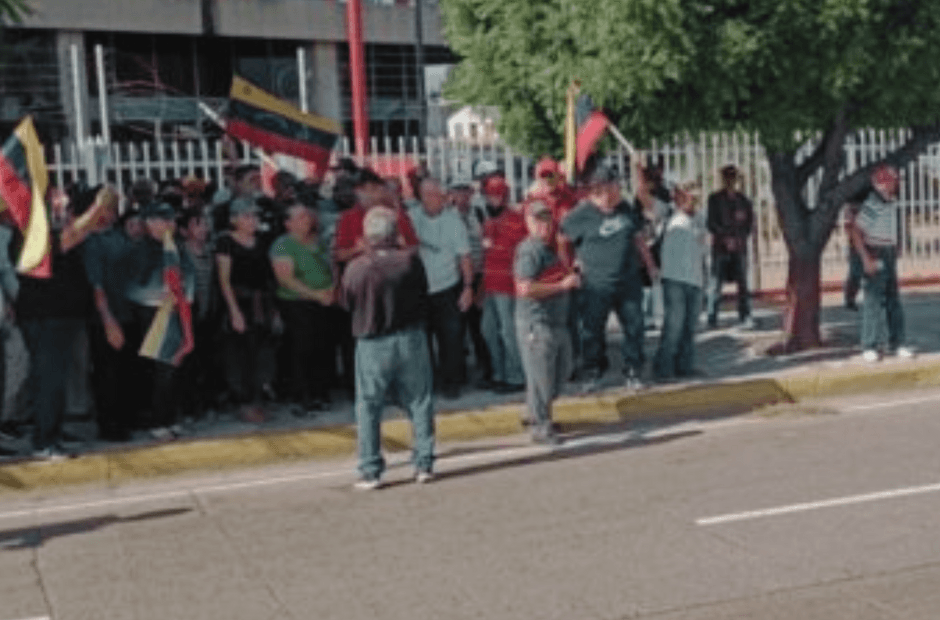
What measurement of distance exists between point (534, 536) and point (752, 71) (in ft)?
17.1

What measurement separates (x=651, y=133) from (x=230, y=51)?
29787 mm

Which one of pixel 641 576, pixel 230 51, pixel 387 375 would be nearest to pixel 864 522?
pixel 641 576

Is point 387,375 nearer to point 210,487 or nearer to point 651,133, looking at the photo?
point 210,487

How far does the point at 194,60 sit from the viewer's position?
3984 centimetres

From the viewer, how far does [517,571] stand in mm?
6867

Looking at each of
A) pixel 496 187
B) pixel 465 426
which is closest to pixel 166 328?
pixel 465 426

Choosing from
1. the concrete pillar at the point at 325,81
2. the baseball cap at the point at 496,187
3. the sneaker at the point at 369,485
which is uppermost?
the concrete pillar at the point at 325,81

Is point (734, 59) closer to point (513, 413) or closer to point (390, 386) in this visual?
point (513, 413)

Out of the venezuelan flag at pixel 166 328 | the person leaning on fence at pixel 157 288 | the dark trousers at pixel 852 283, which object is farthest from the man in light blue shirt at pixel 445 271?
the dark trousers at pixel 852 283

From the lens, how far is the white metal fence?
48.6 feet

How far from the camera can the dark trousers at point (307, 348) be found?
1094 cm

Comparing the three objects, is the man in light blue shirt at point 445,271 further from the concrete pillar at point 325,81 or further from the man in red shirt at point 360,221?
the concrete pillar at point 325,81

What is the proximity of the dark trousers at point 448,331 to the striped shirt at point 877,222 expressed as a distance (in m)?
3.56

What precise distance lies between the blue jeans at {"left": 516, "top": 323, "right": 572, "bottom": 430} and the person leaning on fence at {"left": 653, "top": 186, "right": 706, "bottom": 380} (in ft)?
6.35
